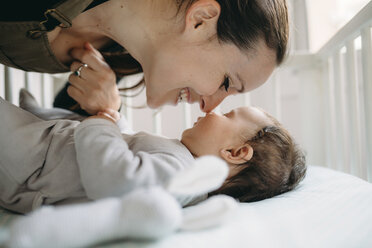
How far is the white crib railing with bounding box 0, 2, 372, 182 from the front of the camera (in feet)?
2.79

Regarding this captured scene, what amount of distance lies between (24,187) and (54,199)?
0.24 feet

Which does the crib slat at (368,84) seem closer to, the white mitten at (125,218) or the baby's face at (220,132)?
the baby's face at (220,132)

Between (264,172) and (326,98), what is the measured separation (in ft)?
2.24

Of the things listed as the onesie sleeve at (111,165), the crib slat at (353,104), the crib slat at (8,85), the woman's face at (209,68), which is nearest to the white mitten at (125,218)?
the onesie sleeve at (111,165)

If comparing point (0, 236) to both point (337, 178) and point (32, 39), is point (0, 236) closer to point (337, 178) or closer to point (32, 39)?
point (32, 39)

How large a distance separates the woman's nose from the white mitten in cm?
47

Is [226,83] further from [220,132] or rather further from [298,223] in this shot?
[298,223]

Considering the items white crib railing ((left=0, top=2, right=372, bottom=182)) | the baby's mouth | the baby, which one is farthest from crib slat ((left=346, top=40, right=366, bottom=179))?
the baby's mouth

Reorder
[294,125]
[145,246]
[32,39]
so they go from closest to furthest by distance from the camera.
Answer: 1. [145,246]
2. [32,39]
3. [294,125]

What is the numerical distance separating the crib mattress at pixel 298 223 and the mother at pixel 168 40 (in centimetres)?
30

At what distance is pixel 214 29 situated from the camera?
0.78 meters

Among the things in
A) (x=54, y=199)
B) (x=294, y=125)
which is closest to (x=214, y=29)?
(x=54, y=199)

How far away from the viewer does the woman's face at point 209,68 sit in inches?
31.4

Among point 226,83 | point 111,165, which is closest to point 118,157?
point 111,165
